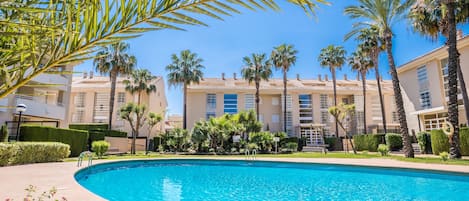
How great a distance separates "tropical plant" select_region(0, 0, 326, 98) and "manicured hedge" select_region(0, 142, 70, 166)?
12386mm

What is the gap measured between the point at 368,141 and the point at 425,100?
672 centimetres

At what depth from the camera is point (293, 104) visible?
3931cm

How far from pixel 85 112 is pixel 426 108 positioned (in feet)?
127

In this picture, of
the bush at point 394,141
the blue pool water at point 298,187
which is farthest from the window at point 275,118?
the blue pool water at point 298,187

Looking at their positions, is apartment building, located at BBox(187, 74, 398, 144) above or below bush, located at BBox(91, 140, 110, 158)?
above

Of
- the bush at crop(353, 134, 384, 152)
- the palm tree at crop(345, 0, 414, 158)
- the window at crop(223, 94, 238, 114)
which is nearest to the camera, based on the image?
the palm tree at crop(345, 0, 414, 158)

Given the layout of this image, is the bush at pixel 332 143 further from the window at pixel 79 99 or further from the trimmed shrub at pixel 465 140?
the window at pixel 79 99

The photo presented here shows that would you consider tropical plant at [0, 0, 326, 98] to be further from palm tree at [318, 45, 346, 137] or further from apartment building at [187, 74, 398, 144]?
apartment building at [187, 74, 398, 144]

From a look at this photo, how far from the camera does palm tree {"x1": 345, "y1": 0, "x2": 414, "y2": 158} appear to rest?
17156 millimetres

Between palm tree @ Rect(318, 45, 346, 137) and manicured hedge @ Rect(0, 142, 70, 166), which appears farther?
palm tree @ Rect(318, 45, 346, 137)

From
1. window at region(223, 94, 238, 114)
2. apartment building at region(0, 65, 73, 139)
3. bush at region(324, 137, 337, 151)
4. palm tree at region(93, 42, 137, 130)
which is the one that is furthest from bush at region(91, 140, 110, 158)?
bush at region(324, 137, 337, 151)

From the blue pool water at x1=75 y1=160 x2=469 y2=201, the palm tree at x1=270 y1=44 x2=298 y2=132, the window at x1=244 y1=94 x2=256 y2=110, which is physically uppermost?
the palm tree at x1=270 y1=44 x2=298 y2=132

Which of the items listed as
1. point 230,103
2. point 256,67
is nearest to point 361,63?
point 256,67

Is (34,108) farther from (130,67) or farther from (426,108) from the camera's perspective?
(426,108)
